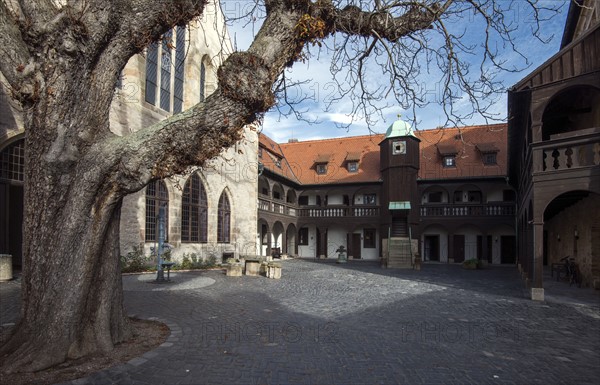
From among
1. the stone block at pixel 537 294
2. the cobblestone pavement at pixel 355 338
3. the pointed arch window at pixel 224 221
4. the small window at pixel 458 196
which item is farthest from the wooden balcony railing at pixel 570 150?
the small window at pixel 458 196

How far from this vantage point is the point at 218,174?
65.3 ft

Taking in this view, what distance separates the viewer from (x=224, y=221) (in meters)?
20.7

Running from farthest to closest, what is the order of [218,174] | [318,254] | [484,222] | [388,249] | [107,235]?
[318,254], [484,222], [388,249], [218,174], [107,235]

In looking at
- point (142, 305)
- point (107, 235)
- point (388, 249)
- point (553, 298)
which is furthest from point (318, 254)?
point (107, 235)

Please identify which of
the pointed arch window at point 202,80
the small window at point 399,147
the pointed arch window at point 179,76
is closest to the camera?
the pointed arch window at point 179,76

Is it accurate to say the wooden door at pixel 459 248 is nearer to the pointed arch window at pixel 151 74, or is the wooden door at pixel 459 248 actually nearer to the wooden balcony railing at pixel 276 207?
the wooden balcony railing at pixel 276 207

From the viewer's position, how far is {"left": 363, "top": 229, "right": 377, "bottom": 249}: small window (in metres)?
30.6

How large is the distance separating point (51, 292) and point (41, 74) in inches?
100

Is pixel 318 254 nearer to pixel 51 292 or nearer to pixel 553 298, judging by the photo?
pixel 553 298

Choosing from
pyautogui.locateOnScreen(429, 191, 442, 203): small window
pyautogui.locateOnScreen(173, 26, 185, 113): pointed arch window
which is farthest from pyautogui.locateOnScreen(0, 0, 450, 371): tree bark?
pyautogui.locateOnScreen(429, 191, 442, 203): small window

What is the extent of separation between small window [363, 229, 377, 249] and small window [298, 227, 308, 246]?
5.11 metres

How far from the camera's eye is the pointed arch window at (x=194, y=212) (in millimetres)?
17406

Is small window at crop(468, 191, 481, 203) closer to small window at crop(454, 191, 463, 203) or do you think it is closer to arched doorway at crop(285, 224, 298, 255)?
small window at crop(454, 191, 463, 203)

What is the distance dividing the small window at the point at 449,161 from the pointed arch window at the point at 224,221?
17023 mm
